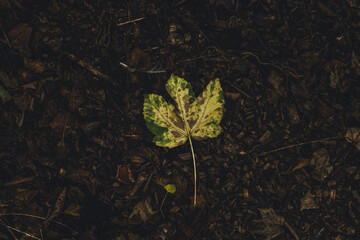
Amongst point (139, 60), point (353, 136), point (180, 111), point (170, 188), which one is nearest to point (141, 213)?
point (170, 188)

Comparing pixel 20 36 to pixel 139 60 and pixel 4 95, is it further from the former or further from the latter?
pixel 139 60

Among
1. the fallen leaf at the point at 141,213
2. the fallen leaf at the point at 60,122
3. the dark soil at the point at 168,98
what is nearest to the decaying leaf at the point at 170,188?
the dark soil at the point at 168,98

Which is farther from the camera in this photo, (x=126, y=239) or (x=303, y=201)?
(x=303, y=201)

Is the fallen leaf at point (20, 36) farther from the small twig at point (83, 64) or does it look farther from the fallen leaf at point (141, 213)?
the fallen leaf at point (141, 213)

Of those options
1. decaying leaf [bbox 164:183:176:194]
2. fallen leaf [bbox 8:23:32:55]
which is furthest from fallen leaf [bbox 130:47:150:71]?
decaying leaf [bbox 164:183:176:194]

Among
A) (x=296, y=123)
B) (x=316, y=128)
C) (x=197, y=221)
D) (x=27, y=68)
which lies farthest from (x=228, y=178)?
(x=27, y=68)

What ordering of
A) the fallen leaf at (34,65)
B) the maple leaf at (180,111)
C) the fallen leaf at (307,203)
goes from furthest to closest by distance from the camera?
the fallen leaf at (307,203) < the fallen leaf at (34,65) < the maple leaf at (180,111)

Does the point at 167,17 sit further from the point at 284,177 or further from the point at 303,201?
the point at 303,201

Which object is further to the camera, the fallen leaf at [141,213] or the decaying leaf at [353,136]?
the decaying leaf at [353,136]
